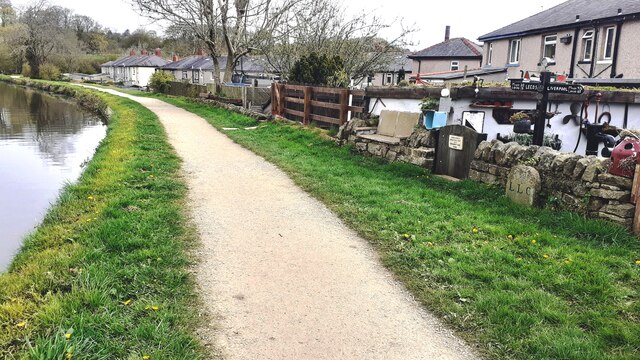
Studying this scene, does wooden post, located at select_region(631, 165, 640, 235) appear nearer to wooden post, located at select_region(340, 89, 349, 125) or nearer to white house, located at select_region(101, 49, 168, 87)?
wooden post, located at select_region(340, 89, 349, 125)

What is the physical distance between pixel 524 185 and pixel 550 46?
20.0m

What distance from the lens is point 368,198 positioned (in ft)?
24.3

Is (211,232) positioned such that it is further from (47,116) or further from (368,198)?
(47,116)

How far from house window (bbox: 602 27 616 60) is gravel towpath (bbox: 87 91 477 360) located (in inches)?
716

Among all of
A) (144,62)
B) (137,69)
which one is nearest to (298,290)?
(137,69)

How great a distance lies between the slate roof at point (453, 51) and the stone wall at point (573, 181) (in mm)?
33029

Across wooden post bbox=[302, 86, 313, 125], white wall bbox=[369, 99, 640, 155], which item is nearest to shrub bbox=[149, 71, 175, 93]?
wooden post bbox=[302, 86, 313, 125]

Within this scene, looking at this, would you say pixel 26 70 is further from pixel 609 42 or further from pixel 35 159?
pixel 609 42

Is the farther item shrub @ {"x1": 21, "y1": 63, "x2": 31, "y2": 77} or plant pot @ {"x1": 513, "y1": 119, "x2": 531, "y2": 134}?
shrub @ {"x1": 21, "y1": 63, "x2": 31, "y2": 77}

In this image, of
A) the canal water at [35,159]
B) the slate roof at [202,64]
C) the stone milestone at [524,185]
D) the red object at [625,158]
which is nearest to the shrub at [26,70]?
the slate roof at [202,64]

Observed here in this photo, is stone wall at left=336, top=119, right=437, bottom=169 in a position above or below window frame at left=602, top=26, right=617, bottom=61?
below

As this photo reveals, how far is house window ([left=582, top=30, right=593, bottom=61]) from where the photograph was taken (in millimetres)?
21312

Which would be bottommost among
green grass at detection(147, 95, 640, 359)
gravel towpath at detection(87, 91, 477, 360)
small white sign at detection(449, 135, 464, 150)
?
gravel towpath at detection(87, 91, 477, 360)

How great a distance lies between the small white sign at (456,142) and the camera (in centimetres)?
858
